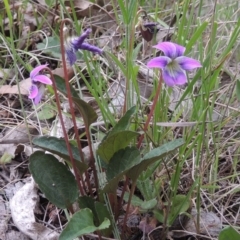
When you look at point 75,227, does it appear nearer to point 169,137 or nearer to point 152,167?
point 152,167

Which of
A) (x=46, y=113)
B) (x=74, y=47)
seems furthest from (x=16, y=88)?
(x=74, y=47)

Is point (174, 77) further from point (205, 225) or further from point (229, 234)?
point (205, 225)

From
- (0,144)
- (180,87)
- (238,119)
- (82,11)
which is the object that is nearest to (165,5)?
(82,11)

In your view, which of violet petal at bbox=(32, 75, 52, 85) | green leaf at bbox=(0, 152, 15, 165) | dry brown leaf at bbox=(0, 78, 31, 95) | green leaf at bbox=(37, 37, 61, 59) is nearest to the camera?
violet petal at bbox=(32, 75, 52, 85)

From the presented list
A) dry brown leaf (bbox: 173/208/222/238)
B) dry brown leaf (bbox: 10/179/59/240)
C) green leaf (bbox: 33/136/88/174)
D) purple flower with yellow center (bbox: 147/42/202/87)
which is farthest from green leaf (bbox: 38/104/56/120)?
purple flower with yellow center (bbox: 147/42/202/87)

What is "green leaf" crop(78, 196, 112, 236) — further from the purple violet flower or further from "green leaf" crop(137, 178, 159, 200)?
the purple violet flower

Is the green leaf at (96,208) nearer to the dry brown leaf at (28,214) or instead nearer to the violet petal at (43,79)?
the dry brown leaf at (28,214)
